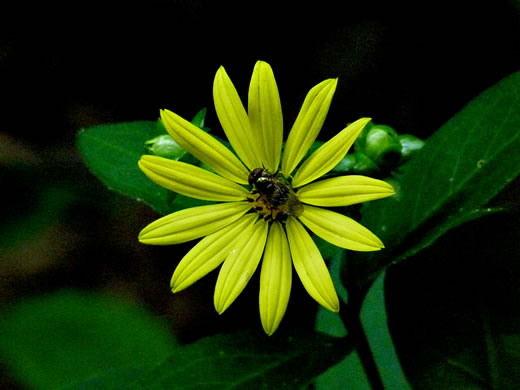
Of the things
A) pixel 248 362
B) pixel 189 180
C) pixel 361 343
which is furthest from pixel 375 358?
pixel 189 180

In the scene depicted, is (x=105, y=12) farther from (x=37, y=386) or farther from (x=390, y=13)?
(x=37, y=386)

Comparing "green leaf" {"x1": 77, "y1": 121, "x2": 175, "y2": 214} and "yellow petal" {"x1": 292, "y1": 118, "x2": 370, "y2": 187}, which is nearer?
"yellow petal" {"x1": 292, "y1": 118, "x2": 370, "y2": 187}

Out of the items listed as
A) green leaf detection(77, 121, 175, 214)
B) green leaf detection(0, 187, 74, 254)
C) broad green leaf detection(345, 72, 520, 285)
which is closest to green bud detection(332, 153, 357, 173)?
broad green leaf detection(345, 72, 520, 285)

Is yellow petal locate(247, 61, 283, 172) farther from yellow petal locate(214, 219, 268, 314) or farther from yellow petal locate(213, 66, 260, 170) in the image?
yellow petal locate(214, 219, 268, 314)

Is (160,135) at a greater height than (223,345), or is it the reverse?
(160,135)

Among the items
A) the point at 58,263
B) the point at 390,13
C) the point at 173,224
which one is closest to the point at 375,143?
the point at 173,224

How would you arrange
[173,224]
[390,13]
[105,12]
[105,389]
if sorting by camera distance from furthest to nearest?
1. [105,12]
2. [390,13]
3. [105,389]
4. [173,224]

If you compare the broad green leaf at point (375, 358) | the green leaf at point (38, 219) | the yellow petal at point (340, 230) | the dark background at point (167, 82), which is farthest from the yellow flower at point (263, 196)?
the green leaf at point (38, 219)

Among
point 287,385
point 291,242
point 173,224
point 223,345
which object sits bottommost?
point 287,385
